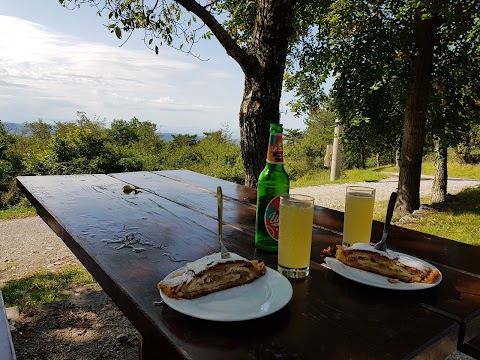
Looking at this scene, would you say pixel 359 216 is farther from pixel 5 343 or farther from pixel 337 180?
pixel 337 180

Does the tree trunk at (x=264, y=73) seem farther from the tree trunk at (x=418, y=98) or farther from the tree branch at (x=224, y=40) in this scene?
the tree trunk at (x=418, y=98)

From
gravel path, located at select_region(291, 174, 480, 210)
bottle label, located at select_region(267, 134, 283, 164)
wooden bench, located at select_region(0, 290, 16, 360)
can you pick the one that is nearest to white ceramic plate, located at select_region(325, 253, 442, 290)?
bottle label, located at select_region(267, 134, 283, 164)

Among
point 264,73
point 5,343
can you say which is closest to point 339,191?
point 264,73

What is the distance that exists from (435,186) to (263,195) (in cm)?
687

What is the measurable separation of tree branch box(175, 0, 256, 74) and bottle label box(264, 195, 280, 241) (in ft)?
7.19

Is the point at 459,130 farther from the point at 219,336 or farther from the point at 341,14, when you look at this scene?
the point at 219,336

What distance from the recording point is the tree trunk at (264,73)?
306 cm

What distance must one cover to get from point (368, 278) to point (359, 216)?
1.03ft

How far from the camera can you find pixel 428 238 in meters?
1.50

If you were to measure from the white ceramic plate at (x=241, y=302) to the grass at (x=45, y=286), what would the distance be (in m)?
2.35

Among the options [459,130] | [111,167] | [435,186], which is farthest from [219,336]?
[111,167]

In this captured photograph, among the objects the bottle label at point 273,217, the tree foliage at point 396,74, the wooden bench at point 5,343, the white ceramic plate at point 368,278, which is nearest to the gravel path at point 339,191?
the tree foliage at point 396,74

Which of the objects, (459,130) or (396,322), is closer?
(396,322)

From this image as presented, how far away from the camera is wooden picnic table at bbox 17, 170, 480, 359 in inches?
28.1
